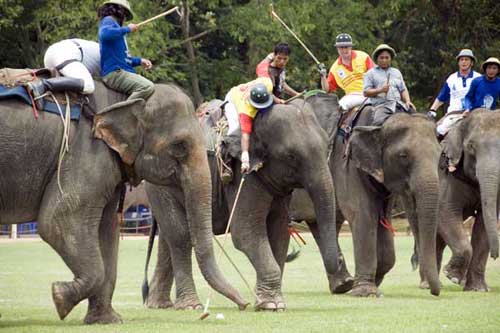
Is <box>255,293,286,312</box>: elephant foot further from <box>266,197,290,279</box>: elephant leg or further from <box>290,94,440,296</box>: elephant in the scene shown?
<box>290,94,440,296</box>: elephant

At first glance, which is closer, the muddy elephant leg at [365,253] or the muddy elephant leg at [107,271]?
the muddy elephant leg at [107,271]

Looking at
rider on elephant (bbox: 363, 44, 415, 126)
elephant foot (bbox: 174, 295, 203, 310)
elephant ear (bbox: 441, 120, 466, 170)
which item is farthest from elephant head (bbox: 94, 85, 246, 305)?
elephant ear (bbox: 441, 120, 466, 170)

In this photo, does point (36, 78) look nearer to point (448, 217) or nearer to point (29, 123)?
point (29, 123)

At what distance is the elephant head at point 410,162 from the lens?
18.8 m

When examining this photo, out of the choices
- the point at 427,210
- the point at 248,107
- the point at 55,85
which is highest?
the point at 55,85

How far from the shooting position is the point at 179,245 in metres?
17.9

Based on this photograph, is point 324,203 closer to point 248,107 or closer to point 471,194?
point 248,107

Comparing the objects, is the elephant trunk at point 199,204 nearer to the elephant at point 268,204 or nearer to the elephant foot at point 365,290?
the elephant at point 268,204

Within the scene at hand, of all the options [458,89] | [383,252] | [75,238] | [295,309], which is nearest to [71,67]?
[75,238]

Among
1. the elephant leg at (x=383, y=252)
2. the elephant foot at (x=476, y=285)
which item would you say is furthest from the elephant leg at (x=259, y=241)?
the elephant foot at (x=476, y=285)

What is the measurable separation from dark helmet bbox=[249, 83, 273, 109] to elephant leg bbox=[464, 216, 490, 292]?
5.12m

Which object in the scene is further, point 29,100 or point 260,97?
point 260,97

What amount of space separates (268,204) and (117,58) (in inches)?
131

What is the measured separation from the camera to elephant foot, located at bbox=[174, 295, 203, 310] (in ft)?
57.8
